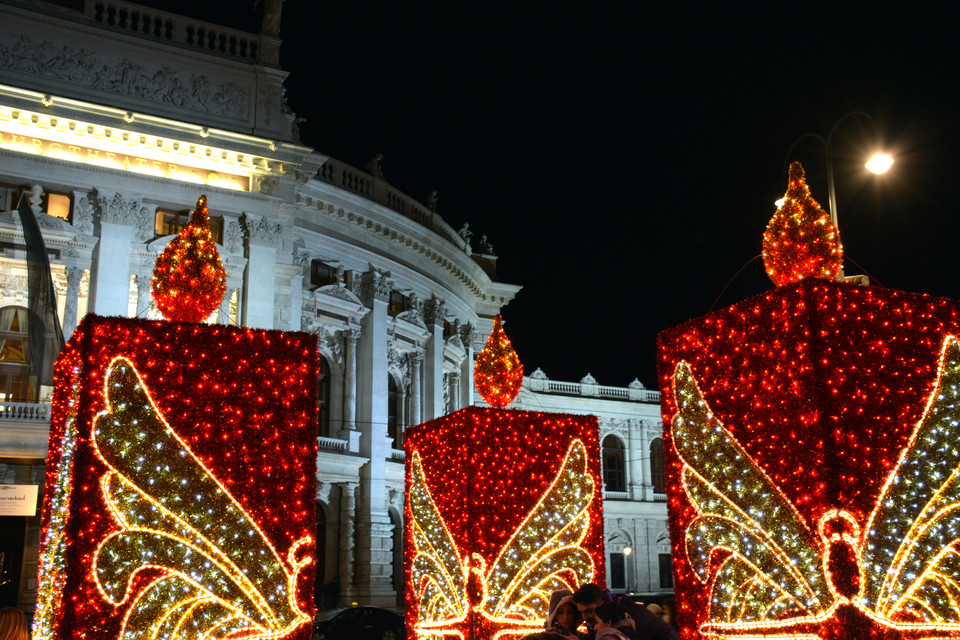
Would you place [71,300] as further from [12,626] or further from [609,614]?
[609,614]

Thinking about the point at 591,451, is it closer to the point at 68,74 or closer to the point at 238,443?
the point at 238,443

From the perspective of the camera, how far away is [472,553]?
11.5 meters

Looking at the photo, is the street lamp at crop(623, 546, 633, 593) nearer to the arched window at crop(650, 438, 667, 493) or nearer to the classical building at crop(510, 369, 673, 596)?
the classical building at crop(510, 369, 673, 596)

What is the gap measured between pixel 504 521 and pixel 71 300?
1387cm

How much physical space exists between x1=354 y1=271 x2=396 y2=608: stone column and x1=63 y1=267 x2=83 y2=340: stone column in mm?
9659

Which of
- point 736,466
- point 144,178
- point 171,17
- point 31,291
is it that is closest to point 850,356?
point 736,466

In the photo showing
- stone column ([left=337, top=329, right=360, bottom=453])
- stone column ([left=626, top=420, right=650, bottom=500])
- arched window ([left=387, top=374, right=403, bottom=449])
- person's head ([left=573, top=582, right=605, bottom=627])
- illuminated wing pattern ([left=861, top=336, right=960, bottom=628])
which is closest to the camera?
illuminated wing pattern ([left=861, top=336, right=960, bottom=628])

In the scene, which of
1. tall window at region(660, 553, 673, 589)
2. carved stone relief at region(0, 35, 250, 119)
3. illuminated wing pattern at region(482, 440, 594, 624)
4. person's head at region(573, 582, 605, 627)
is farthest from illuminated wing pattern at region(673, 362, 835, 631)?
tall window at region(660, 553, 673, 589)

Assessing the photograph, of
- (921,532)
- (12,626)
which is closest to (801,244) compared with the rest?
(921,532)

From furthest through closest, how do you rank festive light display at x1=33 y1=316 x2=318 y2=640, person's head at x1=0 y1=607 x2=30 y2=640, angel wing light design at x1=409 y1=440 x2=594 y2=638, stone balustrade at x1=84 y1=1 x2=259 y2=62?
1. stone balustrade at x1=84 y1=1 x2=259 y2=62
2. angel wing light design at x1=409 y1=440 x2=594 y2=638
3. festive light display at x1=33 y1=316 x2=318 y2=640
4. person's head at x1=0 y1=607 x2=30 y2=640

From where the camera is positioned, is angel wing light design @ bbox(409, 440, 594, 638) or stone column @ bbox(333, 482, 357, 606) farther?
stone column @ bbox(333, 482, 357, 606)

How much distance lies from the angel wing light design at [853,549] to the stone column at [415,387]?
2400cm

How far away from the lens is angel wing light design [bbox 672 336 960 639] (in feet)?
22.5

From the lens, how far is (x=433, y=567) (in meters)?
12.2
